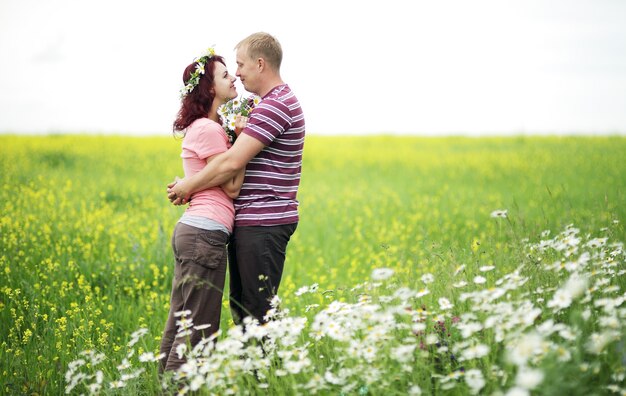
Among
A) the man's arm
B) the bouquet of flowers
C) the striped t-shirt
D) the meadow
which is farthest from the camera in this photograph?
the bouquet of flowers

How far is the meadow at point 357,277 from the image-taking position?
320cm

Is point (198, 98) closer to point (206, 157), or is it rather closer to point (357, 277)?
point (206, 157)

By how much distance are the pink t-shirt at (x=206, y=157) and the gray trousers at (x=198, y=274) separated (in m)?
Result: 0.13

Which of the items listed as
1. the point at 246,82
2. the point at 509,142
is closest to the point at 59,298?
the point at 246,82

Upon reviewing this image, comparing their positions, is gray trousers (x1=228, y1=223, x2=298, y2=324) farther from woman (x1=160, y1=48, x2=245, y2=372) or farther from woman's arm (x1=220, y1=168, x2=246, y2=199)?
woman's arm (x1=220, y1=168, x2=246, y2=199)

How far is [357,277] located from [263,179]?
12.6ft

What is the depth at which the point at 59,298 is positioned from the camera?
6.55 m

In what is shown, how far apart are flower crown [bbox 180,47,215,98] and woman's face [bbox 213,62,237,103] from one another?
86mm

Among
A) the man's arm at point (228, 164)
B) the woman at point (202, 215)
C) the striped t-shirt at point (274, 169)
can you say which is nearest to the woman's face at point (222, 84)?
the woman at point (202, 215)

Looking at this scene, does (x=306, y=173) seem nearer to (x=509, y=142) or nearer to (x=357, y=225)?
(x=357, y=225)

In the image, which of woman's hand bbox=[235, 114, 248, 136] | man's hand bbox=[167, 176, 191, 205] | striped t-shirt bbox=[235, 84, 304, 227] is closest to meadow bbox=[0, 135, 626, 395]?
striped t-shirt bbox=[235, 84, 304, 227]

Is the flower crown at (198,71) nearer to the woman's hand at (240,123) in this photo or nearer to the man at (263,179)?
the man at (263,179)

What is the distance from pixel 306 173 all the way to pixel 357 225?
6621 mm

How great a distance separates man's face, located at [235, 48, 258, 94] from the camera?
4.24 m
